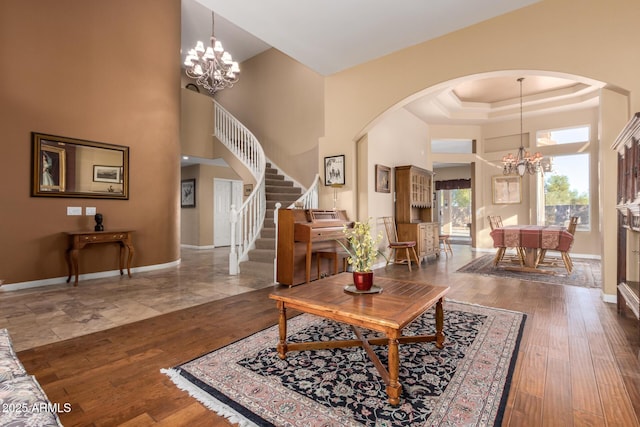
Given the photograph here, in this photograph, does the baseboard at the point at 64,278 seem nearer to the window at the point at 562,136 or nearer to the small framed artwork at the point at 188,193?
the small framed artwork at the point at 188,193

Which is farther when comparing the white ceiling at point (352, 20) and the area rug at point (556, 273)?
the area rug at point (556, 273)

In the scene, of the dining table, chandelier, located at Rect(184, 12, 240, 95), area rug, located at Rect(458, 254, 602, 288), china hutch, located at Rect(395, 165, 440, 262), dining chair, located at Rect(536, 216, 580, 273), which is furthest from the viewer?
china hutch, located at Rect(395, 165, 440, 262)

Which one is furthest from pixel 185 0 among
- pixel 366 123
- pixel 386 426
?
pixel 386 426

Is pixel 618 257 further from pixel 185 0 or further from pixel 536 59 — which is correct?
pixel 185 0

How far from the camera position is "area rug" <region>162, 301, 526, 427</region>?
1554mm

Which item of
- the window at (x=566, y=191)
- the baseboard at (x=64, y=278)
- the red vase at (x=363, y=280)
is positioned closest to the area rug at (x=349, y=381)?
the red vase at (x=363, y=280)

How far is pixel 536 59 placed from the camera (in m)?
3.63

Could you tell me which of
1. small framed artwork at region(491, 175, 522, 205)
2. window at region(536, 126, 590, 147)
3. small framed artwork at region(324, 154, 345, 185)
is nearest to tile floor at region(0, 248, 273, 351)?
small framed artwork at region(324, 154, 345, 185)

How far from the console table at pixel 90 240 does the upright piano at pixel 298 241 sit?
8.42 ft

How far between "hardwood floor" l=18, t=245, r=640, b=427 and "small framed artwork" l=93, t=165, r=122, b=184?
309 cm

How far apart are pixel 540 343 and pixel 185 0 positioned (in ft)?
28.3

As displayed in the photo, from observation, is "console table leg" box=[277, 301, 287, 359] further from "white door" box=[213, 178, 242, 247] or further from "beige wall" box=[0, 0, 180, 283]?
"white door" box=[213, 178, 242, 247]

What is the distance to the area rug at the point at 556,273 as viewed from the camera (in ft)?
15.0

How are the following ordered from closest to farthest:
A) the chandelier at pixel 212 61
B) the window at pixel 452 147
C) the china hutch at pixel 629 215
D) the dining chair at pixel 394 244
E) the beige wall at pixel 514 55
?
1. the china hutch at pixel 629 215
2. the beige wall at pixel 514 55
3. the dining chair at pixel 394 244
4. the chandelier at pixel 212 61
5. the window at pixel 452 147
